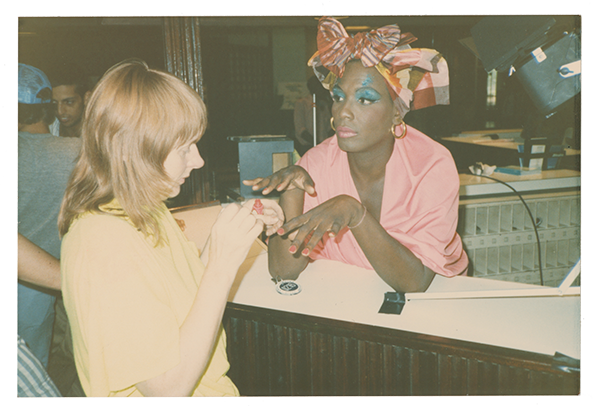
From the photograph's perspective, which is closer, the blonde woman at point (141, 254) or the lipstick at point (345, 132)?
the blonde woman at point (141, 254)

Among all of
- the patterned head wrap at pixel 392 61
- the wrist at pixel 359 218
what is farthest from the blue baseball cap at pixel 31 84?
the wrist at pixel 359 218

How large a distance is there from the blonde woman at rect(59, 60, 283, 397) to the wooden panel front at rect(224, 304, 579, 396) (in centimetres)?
18

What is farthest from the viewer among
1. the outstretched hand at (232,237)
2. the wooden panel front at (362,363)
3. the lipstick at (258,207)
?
the lipstick at (258,207)

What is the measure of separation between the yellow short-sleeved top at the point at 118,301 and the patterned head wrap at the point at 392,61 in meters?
0.85

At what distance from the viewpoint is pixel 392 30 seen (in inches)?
68.0

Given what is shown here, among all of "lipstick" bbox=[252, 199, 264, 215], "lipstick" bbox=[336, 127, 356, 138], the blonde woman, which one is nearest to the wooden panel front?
the blonde woman

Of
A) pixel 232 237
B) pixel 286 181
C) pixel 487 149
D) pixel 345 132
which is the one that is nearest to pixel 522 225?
pixel 487 149

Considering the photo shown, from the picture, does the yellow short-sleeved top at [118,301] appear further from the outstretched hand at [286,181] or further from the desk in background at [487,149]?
the desk in background at [487,149]

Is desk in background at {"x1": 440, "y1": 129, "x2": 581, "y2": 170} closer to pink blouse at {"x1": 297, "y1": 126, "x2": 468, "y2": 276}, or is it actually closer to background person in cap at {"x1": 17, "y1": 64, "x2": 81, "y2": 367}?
pink blouse at {"x1": 297, "y1": 126, "x2": 468, "y2": 276}

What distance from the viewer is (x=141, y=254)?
1.30 metres

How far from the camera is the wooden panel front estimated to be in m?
1.49

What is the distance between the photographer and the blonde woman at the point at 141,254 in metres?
1.23

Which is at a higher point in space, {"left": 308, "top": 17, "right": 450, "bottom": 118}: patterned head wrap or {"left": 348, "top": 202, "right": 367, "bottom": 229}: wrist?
{"left": 308, "top": 17, "right": 450, "bottom": 118}: patterned head wrap

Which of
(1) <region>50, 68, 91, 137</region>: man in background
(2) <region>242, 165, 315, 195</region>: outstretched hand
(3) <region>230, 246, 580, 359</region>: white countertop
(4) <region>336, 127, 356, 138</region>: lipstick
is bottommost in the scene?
(3) <region>230, 246, 580, 359</region>: white countertop
